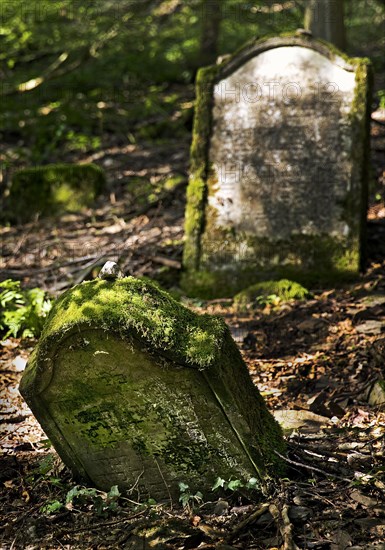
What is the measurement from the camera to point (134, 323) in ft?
10.5

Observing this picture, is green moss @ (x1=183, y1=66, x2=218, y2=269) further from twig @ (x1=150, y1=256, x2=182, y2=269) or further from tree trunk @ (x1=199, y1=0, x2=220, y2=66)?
tree trunk @ (x1=199, y1=0, x2=220, y2=66)

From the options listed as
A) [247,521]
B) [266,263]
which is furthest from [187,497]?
[266,263]

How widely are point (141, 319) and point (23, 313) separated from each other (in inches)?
108

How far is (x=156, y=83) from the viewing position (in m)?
13.7

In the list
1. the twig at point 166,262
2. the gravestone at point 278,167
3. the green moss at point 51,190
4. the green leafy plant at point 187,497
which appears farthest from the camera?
the green moss at point 51,190

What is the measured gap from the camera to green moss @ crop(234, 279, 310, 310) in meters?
6.47

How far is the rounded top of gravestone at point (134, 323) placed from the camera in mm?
3209

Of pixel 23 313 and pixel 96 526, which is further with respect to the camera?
pixel 23 313

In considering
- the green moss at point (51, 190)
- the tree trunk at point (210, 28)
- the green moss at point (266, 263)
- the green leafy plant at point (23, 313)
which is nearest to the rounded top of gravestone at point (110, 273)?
the green leafy plant at point (23, 313)

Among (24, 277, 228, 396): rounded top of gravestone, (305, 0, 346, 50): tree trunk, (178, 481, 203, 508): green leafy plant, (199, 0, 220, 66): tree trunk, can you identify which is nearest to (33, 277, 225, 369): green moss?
(24, 277, 228, 396): rounded top of gravestone

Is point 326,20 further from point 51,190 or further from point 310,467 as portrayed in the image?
point 310,467

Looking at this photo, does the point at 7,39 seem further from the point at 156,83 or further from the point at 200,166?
the point at 200,166

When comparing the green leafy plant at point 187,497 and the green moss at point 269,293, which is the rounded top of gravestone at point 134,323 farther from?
the green moss at point 269,293

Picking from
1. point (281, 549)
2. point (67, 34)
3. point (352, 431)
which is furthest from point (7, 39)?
point (281, 549)
